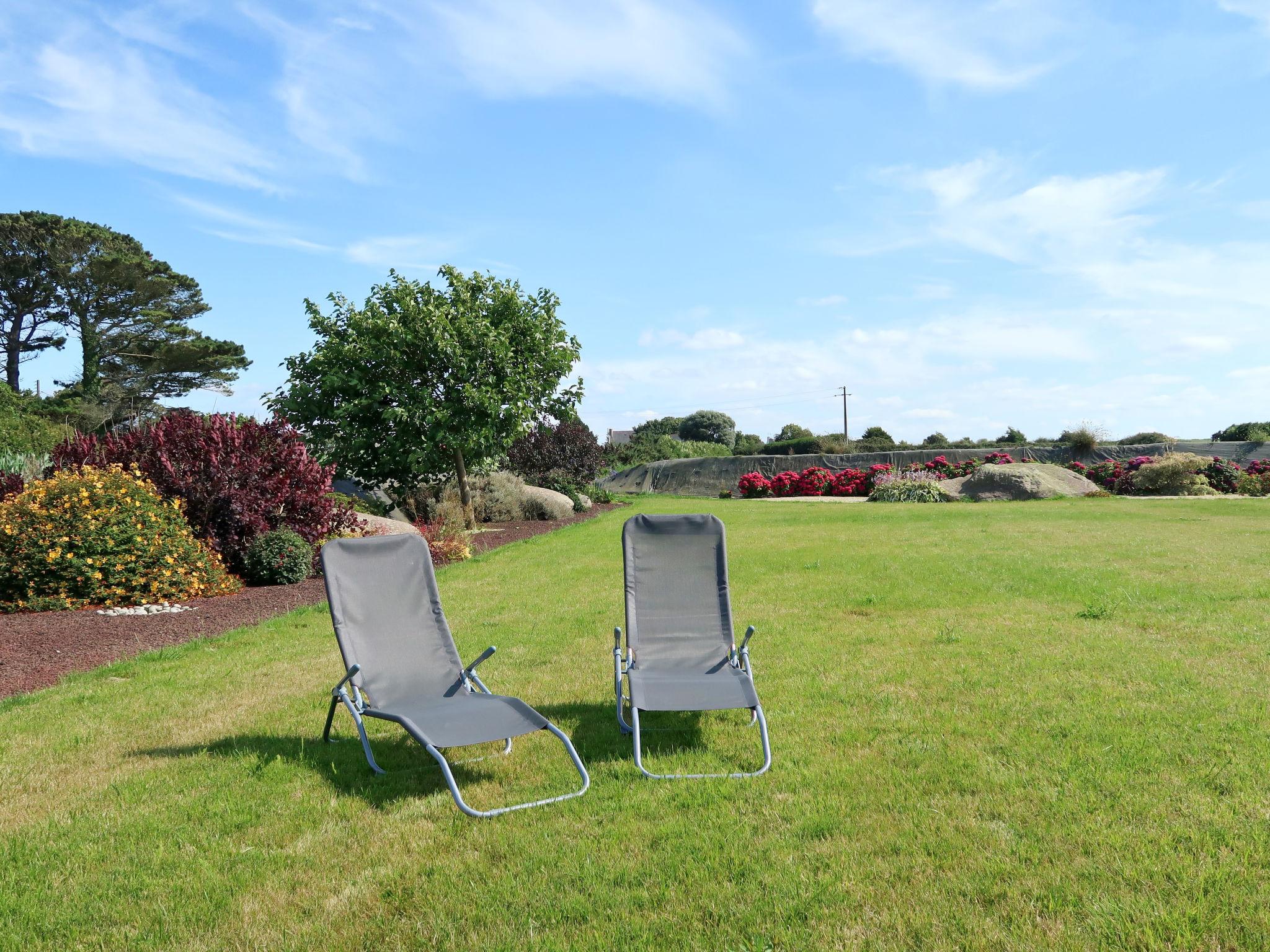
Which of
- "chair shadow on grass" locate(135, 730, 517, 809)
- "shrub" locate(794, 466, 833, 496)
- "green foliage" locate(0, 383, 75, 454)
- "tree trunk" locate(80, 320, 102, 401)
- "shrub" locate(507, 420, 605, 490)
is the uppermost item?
"tree trunk" locate(80, 320, 102, 401)

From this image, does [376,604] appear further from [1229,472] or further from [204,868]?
[1229,472]

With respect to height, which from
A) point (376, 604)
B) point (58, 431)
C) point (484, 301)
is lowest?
point (376, 604)

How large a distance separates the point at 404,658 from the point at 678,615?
1.73 meters

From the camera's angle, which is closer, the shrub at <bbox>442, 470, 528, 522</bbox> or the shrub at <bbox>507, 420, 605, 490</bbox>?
the shrub at <bbox>442, 470, 528, 522</bbox>

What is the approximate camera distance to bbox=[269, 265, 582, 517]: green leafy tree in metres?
15.4

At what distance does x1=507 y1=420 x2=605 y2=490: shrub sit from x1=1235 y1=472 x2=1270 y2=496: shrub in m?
18.8

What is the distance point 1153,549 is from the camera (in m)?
11.9

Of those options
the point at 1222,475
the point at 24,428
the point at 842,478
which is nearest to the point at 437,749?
the point at 842,478

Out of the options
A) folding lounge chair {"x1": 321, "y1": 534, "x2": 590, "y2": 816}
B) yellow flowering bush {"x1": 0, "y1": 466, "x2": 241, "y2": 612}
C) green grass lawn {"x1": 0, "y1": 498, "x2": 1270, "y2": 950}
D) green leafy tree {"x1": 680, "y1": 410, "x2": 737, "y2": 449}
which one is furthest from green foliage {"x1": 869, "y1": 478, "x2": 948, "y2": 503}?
green leafy tree {"x1": 680, "y1": 410, "x2": 737, "y2": 449}

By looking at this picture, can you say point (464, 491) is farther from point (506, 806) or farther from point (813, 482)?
point (813, 482)

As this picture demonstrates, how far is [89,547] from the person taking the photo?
8914 millimetres

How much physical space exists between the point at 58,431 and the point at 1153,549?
99.0 ft

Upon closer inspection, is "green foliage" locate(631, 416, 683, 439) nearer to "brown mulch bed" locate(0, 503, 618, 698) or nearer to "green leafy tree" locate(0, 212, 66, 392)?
"green leafy tree" locate(0, 212, 66, 392)

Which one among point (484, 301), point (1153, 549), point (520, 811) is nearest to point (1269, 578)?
point (1153, 549)
